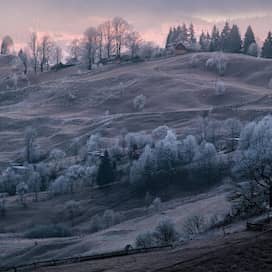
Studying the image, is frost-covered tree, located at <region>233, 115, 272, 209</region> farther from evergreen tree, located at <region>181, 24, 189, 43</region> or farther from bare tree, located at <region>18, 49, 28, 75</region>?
evergreen tree, located at <region>181, 24, 189, 43</region>

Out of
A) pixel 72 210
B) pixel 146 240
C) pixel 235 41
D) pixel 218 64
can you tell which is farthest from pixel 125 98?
pixel 146 240

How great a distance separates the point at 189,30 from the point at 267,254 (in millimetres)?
147358

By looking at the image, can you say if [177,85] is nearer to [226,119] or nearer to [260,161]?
[226,119]

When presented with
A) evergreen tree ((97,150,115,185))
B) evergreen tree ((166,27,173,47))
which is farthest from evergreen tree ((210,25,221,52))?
evergreen tree ((97,150,115,185))

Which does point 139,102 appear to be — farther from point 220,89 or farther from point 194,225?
point 194,225

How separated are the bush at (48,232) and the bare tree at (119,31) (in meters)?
94.6

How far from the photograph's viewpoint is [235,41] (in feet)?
456

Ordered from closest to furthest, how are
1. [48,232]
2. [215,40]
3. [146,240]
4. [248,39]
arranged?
[146,240] < [48,232] < [248,39] < [215,40]

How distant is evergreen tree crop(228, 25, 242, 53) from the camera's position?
138 metres

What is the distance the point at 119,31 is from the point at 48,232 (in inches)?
4195

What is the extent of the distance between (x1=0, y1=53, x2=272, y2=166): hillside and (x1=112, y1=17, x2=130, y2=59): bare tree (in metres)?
20.5

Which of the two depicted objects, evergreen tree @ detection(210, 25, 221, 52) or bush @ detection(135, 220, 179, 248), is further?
evergreen tree @ detection(210, 25, 221, 52)

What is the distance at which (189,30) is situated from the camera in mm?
167375

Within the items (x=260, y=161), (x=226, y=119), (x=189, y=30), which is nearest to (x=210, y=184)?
(x=260, y=161)
